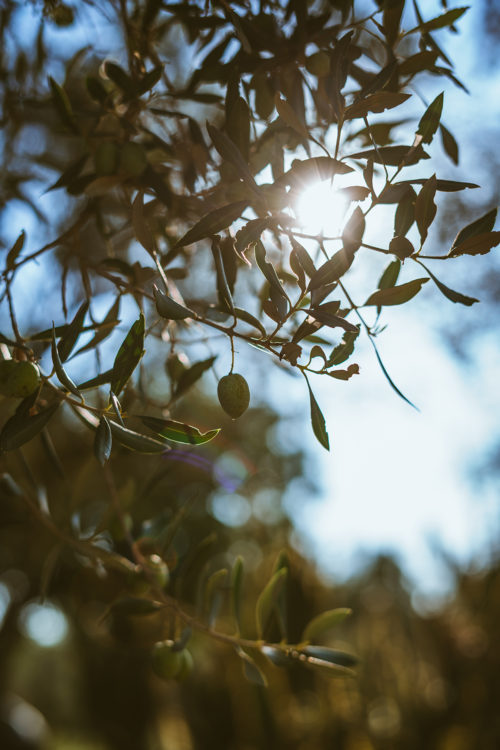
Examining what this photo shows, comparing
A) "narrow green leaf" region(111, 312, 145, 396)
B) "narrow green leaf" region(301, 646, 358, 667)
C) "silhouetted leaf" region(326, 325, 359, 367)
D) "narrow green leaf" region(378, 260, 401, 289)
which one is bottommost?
"narrow green leaf" region(301, 646, 358, 667)

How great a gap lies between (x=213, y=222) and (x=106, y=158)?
0.35m

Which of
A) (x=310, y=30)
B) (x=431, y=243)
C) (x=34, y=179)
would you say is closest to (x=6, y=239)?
(x=34, y=179)

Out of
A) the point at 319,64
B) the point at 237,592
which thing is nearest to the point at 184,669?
the point at 237,592

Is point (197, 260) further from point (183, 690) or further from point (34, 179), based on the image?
point (183, 690)

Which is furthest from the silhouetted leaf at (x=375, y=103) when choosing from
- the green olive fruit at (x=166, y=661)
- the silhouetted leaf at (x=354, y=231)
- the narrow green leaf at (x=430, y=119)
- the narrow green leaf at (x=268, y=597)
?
the green olive fruit at (x=166, y=661)

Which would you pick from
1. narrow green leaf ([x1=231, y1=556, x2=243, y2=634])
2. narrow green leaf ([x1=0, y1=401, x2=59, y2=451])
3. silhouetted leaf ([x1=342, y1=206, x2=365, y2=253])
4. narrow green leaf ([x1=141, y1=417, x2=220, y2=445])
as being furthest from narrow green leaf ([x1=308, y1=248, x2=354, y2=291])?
narrow green leaf ([x1=231, y1=556, x2=243, y2=634])

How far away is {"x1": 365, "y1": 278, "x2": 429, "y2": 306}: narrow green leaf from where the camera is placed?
0.72m

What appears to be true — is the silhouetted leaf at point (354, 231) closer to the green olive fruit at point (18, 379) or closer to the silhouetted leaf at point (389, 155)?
the silhouetted leaf at point (389, 155)

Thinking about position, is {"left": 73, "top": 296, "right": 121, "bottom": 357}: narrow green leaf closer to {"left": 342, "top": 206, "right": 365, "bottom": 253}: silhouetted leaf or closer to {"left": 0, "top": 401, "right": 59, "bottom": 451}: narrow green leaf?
{"left": 0, "top": 401, "right": 59, "bottom": 451}: narrow green leaf

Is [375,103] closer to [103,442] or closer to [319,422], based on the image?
[319,422]

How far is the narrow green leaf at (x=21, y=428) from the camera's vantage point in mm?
646

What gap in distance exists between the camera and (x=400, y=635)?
11.7 ft

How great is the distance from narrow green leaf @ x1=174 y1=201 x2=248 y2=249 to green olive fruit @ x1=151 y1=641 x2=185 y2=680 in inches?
26.2

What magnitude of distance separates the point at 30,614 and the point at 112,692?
0.82 meters
